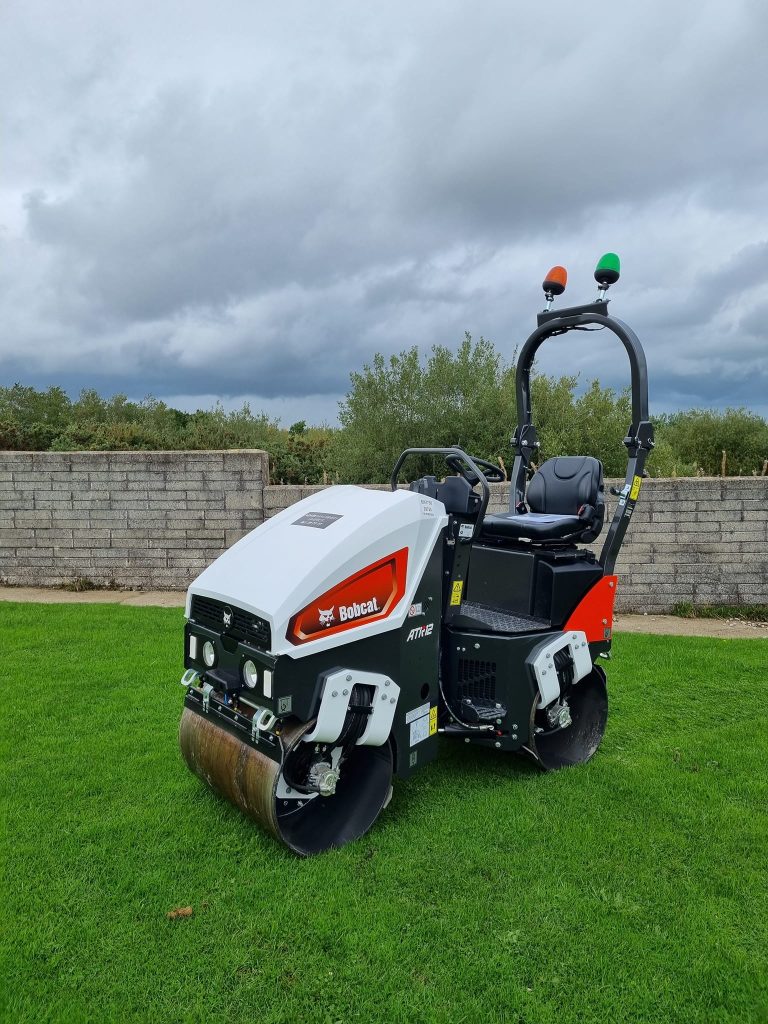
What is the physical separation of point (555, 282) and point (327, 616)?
8.34 feet

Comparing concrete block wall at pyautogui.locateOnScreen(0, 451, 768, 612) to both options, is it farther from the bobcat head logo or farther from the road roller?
the bobcat head logo

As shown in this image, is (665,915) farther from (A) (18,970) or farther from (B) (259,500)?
(B) (259,500)

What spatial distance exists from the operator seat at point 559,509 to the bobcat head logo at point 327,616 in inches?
51.8

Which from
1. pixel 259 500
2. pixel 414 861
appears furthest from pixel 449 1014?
pixel 259 500

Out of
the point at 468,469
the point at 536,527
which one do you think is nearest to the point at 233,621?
the point at 468,469

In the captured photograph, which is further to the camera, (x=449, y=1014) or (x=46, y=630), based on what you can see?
(x=46, y=630)

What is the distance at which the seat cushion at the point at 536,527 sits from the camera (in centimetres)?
374

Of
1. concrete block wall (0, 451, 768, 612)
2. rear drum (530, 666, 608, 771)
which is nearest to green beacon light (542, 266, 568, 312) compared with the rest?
rear drum (530, 666, 608, 771)

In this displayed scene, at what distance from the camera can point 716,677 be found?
17.8 feet

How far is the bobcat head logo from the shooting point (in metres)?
2.75

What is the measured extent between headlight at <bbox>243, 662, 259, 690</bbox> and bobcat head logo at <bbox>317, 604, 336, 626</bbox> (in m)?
0.32

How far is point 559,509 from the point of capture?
4117 mm

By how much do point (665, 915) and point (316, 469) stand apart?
41.4ft

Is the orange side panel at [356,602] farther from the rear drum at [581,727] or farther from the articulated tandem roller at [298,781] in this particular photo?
the rear drum at [581,727]
